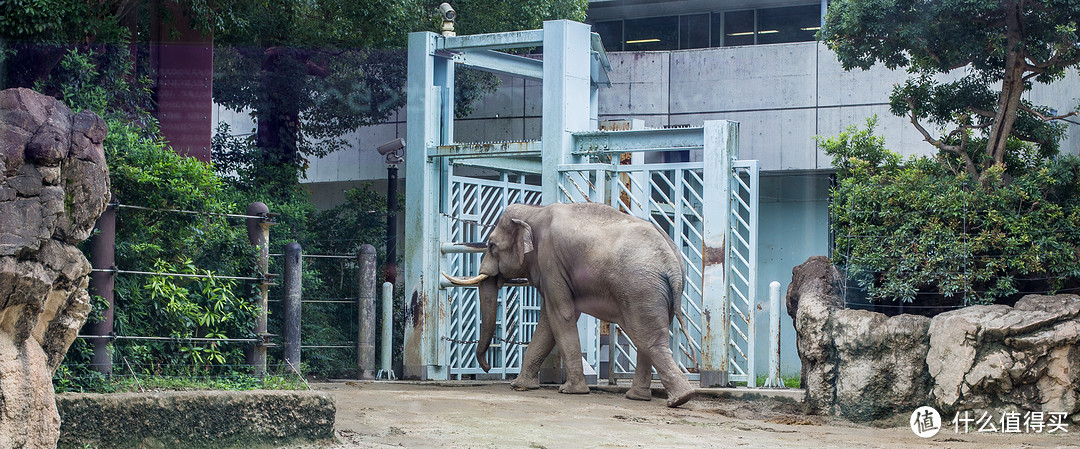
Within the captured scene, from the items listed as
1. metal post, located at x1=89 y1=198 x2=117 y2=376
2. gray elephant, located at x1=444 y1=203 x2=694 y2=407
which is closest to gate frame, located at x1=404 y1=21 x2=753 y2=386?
gray elephant, located at x1=444 y1=203 x2=694 y2=407

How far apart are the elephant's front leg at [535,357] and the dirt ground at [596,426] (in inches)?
34.2

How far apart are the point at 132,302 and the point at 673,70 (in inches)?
485

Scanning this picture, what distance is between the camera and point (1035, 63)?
10578 millimetres

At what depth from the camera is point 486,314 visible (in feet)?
40.2

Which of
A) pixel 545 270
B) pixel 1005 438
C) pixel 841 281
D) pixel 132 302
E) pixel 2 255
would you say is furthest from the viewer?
pixel 545 270

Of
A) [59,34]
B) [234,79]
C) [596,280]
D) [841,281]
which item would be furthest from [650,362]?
[234,79]

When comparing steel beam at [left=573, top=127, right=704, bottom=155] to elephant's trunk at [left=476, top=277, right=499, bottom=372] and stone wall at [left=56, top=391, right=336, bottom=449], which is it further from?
stone wall at [left=56, top=391, right=336, bottom=449]

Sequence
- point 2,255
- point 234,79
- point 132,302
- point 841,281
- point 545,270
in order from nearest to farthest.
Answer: point 2,255 → point 132,302 → point 841,281 → point 545,270 → point 234,79

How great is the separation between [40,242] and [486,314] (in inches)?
275

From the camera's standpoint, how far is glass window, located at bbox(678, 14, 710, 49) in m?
21.0

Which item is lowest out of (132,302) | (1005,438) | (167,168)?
(1005,438)

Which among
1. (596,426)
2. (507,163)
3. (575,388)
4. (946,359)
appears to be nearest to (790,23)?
(507,163)

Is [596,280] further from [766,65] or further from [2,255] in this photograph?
[766,65]

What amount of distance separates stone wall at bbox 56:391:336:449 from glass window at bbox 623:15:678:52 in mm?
14988
